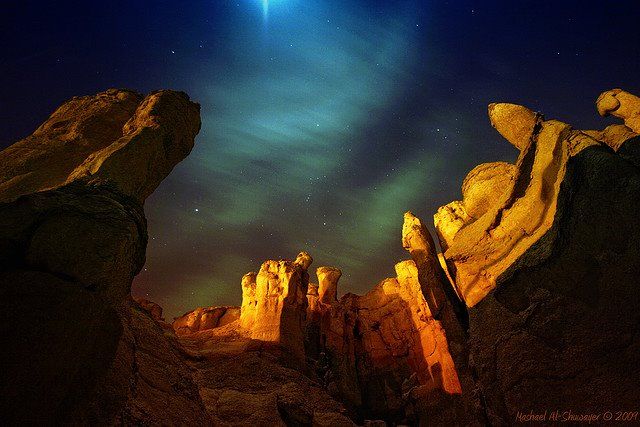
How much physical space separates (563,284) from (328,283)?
116 feet

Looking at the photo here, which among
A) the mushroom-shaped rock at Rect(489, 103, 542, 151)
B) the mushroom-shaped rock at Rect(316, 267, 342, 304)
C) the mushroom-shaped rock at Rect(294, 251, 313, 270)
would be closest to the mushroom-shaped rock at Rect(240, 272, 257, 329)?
the mushroom-shaped rock at Rect(294, 251, 313, 270)

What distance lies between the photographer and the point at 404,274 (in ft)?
129

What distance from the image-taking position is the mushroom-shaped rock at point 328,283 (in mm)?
41531

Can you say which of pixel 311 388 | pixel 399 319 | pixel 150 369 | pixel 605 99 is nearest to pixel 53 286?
pixel 150 369

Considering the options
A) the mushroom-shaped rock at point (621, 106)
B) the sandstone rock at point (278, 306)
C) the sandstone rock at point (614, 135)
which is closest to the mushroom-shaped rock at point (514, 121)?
the sandstone rock at point (614, 135)

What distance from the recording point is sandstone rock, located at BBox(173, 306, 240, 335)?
122 feet

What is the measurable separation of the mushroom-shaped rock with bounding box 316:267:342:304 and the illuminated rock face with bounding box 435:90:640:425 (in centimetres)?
3022

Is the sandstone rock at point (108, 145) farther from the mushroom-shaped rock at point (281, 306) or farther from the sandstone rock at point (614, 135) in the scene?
the mushroom-shaped rock at point (281, 306)

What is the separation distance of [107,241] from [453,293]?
86.2 ft

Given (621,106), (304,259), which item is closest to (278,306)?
(304,259)

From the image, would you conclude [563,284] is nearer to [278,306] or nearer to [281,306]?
[281,306]

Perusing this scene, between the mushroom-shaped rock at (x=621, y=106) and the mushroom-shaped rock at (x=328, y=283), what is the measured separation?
111 feet

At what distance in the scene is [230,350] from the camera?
22.0 m

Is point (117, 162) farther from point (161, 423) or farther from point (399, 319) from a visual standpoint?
point (399, 319)
